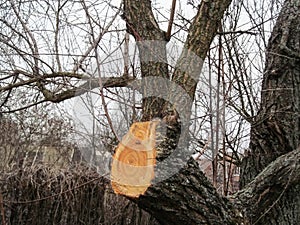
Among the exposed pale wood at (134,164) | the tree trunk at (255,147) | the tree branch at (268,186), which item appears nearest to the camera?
the exposed pale wood at (134,164)

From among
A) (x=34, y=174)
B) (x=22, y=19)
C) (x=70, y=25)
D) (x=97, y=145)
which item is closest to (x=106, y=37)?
(x=70, y=25)

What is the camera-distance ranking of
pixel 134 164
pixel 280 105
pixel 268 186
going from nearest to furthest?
pixel 134 164 < pixel 268 186 < pixel 280 105

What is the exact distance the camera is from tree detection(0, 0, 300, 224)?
1.42 metres

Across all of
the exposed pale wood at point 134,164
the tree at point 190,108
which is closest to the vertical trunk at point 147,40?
the tree at point 190,108

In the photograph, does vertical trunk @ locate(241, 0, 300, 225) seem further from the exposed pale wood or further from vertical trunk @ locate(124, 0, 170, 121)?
the exposed pale wood

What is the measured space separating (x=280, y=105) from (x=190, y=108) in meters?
0.90

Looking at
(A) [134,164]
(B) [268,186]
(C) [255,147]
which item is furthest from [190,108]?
(C) [255,147]

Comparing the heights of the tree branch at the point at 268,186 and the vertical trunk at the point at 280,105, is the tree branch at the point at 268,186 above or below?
below

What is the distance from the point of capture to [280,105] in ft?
7.45

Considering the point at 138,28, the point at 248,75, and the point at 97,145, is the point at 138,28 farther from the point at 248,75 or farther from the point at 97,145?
the point at 248,75

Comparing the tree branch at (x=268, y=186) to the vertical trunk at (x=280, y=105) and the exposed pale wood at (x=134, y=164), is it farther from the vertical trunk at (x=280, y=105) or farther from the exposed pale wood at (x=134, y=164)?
the exposed pale wood at (x=134, y=164)

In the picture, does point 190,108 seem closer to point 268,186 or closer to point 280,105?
point 268,186

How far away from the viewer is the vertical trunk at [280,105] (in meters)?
2.19

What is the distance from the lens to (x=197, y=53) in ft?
5.49
